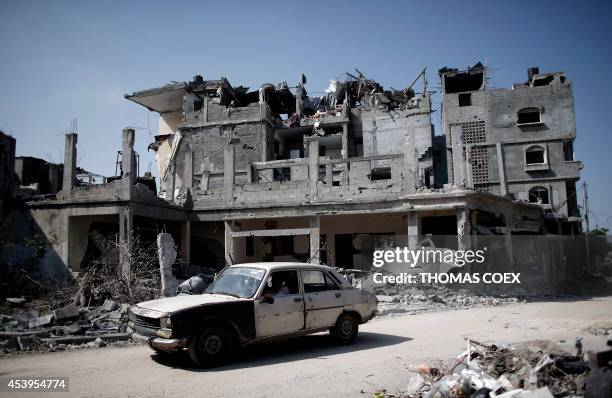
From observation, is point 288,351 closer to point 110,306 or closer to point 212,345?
point 212,345

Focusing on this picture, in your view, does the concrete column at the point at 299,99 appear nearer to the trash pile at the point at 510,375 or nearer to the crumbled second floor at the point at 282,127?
the crumbled second floor at the point at 282,127

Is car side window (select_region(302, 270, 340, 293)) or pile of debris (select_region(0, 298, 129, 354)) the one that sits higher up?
car side window (select_region(302, 270, 340, 293))

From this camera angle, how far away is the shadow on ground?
670 cm

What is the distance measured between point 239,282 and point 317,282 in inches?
57.6

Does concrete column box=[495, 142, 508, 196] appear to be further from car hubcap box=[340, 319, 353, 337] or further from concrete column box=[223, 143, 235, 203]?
car hubcap box=[340, 319, 353, 337]

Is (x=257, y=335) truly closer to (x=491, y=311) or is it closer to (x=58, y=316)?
(x=58, y=316)

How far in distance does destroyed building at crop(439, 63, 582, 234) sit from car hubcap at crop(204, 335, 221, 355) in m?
25.8

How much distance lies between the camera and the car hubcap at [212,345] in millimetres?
6371

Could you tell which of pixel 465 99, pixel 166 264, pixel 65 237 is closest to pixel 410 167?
pixel 166 264

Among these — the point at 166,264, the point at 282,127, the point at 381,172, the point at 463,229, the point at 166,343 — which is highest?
the point at 282,127

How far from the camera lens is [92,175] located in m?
29.4

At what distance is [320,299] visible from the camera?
24.9 feet

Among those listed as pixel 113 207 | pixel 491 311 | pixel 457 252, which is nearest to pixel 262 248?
pixel 113 207

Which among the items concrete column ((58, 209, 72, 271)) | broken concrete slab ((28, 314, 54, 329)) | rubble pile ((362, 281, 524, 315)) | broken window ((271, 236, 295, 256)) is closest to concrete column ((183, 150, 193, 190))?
broken window ((271, 236, 295, 256))
